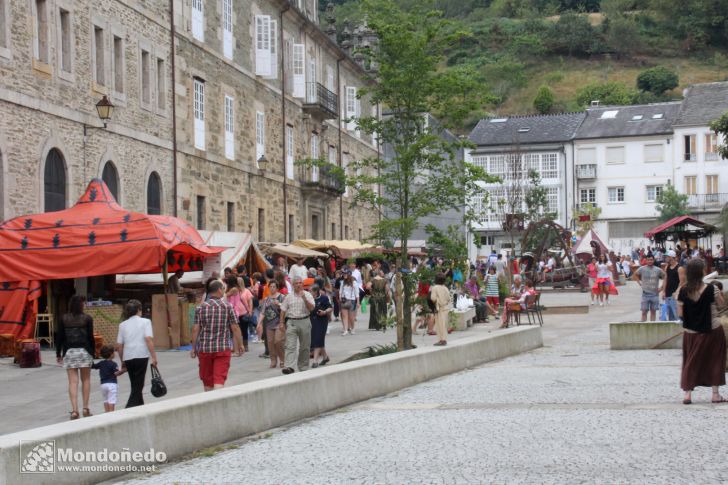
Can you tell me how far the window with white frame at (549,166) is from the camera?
76.2 meters

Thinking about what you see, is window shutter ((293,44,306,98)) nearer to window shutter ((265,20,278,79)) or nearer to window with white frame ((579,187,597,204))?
window shutter ((265,20,278,79))

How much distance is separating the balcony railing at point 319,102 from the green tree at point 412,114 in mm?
22709

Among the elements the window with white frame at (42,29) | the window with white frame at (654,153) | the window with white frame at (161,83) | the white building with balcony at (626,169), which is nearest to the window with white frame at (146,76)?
the window with white frame at (161,83)

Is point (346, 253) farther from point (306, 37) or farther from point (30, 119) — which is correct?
point (30, 119)

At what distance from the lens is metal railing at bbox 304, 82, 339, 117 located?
40656 mm

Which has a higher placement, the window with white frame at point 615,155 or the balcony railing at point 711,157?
the window with white frame at point 615,155

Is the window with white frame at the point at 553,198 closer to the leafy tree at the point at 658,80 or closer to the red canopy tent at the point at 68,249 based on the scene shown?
the leafy tree at the point at 658,80

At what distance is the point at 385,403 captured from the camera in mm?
12273

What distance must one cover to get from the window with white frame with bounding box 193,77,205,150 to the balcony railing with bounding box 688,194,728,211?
4883cm

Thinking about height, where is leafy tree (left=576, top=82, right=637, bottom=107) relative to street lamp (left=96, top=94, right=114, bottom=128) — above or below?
above

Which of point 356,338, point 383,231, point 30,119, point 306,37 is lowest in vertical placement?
point 356,338

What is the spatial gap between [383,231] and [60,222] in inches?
249

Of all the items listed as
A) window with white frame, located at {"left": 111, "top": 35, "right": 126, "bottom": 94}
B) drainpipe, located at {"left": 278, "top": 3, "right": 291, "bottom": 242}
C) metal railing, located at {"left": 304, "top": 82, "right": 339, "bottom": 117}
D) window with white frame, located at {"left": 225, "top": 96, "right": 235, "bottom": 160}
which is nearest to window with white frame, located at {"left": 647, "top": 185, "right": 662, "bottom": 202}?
metal railing, located at {"left": 304, "top": 82, "right": 339, "bottom": 117}

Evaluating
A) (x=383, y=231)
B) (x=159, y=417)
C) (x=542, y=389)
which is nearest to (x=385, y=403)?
(x=542, y=389)
